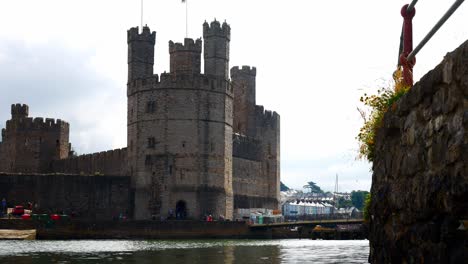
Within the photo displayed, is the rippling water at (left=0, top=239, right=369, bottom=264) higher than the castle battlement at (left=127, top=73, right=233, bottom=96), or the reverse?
the castle battlement at (left=127, top=73, right=233, bottom=96)

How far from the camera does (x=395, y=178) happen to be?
24.0 feet

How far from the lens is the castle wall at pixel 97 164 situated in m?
55.5

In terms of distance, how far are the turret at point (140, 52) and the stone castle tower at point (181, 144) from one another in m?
3.10

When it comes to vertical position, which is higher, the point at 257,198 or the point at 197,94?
the point at 197,94

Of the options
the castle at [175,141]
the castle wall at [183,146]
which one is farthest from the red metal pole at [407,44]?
the castle wall at [183,146]

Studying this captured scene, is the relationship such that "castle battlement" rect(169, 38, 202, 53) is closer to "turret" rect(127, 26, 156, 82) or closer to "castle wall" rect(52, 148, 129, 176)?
"turret" rect(127, 26, 156, 82)

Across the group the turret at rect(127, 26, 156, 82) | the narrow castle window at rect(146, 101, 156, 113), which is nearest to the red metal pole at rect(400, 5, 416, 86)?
the narrow castle window at rect(146, 101, 156, 113)

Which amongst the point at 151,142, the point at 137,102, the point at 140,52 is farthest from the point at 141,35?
the point at 151,142

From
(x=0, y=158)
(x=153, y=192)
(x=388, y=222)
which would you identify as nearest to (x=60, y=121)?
(x=0, y=158)

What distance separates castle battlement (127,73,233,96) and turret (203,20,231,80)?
19.8 feet

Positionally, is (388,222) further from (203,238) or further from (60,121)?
(60,121)

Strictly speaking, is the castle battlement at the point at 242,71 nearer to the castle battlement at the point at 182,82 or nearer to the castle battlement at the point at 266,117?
the castle battlement at the point at 266,117

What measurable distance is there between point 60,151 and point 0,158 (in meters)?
5.95

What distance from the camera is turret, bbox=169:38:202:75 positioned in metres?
54.9
